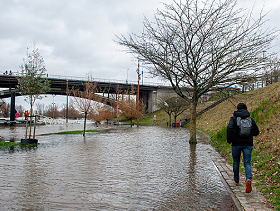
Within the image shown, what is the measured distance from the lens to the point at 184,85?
14.9 metres

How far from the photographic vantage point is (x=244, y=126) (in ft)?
16.6

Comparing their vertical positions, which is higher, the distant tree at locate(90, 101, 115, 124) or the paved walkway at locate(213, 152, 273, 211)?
the distant tree at locate(90, 101, 115, 124)

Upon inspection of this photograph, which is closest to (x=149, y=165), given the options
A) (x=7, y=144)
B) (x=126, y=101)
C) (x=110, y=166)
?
(x=110, y=166)

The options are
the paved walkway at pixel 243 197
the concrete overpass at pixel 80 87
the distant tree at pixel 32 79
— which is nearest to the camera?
the paved walkway at pixel 243 197

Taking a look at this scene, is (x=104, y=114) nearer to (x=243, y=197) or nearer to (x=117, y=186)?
(x=117, y=186)

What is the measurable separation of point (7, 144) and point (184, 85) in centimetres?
1045

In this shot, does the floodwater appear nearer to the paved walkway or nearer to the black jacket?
the paved walkway

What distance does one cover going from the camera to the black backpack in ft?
16.5

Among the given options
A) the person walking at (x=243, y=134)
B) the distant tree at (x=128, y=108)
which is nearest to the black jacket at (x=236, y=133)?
the person walking at (x=243, y=134)

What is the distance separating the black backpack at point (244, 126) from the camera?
16.5ft

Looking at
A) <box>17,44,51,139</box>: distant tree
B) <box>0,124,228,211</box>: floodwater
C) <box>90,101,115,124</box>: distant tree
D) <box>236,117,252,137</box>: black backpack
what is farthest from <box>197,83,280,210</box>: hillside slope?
<box>90,101,115,124</box>: distant tree

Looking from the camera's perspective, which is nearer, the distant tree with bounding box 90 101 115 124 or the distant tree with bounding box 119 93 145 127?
the distant tree with bounding box 90 101 115 124

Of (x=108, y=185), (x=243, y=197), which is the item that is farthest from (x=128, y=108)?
(x=243, y=197)

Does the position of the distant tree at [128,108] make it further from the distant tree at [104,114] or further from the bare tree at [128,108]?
the distant tree at [104,114]
